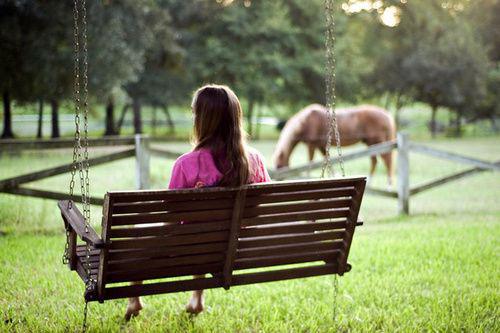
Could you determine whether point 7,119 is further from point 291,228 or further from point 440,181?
point 291,228

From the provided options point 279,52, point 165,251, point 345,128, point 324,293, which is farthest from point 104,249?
point 279,52

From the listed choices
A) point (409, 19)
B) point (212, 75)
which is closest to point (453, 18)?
point (409, 19)

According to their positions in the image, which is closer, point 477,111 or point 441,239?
point 441,239

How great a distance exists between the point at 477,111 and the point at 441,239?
38.5m

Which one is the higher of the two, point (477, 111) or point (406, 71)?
point (406, 71)

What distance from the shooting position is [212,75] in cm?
3247

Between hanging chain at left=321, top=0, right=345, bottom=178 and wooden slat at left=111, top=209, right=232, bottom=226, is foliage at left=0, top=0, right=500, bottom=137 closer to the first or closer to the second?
hanging chain at left=321, top=0, right=345, bottom=178

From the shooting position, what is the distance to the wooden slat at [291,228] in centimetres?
340

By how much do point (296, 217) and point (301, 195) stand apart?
173 millimetres

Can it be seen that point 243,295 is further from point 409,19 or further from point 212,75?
point 409,19

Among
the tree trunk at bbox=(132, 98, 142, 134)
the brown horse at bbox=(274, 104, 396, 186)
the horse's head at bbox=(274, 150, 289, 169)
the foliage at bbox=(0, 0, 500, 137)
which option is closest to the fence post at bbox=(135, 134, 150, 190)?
the horse's head at bbox=(274, 150, 289, 169)

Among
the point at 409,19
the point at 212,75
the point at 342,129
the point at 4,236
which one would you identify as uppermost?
the point at 409,19

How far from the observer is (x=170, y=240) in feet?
10.3

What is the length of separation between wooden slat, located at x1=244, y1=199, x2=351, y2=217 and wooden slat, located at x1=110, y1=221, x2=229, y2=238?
190mm
